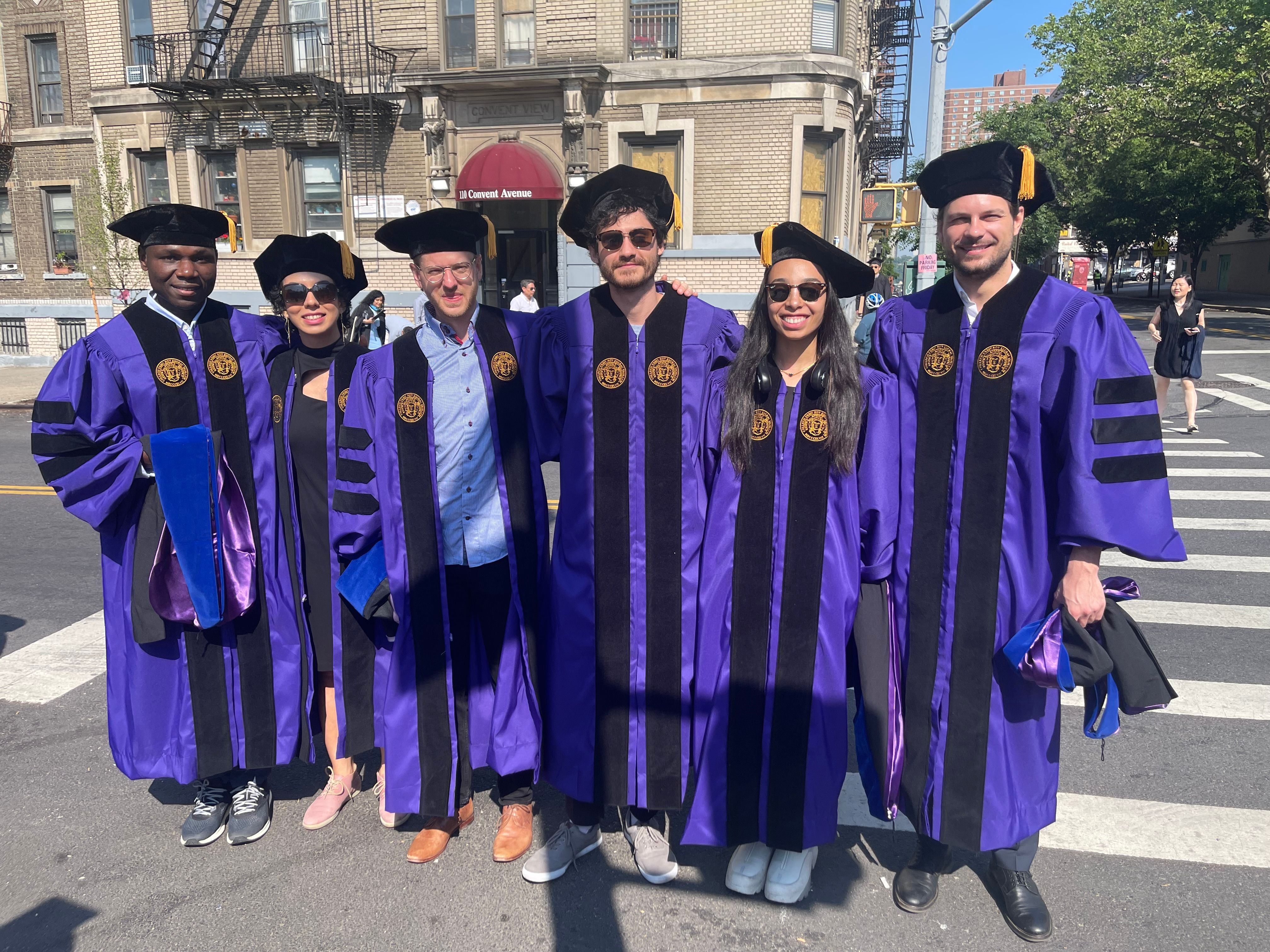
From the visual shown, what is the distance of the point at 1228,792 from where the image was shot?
3.45 metres

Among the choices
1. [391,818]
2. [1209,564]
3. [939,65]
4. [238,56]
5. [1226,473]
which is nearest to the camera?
[391,818]

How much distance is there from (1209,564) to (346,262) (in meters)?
6.03

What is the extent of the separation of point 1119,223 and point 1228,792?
44990 mm

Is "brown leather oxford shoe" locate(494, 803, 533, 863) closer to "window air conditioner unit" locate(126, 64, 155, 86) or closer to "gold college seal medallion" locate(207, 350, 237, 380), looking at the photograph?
"gold college seal medallion" locate(207, 350, 237, 380)

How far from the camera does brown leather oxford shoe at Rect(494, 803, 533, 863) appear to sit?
3072 millimetres

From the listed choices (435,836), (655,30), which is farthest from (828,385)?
(655,30)

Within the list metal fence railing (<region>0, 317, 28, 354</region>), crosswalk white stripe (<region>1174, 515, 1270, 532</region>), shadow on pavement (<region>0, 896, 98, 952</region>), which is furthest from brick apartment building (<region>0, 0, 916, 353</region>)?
shadow on pavement (<region>0, 896, 98, 952</region>)

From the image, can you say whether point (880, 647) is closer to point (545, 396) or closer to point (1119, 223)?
point (545, 396)

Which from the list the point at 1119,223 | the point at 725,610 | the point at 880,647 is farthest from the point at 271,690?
the point at 1119,223

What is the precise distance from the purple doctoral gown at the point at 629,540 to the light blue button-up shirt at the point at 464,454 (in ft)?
0.78

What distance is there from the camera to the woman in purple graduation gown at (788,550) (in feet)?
8.72

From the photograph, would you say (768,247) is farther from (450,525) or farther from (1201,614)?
(1201,614)

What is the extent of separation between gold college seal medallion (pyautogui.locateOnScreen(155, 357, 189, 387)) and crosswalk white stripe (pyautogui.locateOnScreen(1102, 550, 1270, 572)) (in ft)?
18.9

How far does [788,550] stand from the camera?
2695mm
